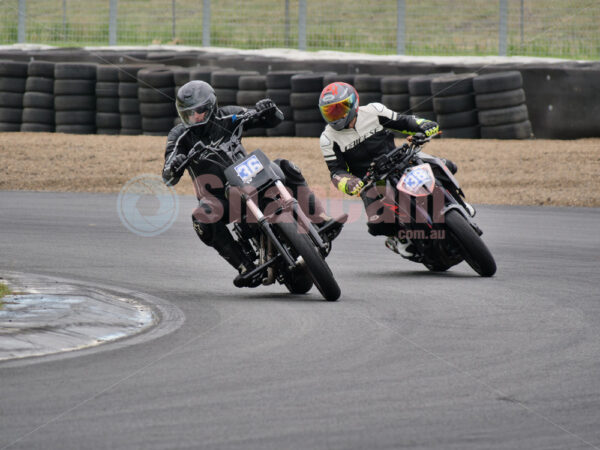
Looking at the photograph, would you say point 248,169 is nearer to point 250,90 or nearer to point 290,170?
point 290,170

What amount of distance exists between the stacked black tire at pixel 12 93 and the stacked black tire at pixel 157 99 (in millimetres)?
2303

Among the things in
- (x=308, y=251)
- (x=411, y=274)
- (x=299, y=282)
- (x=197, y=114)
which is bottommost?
(x=411, y=274)

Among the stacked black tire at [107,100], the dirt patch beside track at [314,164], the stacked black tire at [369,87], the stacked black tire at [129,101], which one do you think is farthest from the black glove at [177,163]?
the stacked black tire at [107,100]

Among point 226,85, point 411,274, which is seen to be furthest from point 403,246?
point 226,85

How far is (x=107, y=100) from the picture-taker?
2041cm

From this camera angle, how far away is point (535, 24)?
2148 centimetres

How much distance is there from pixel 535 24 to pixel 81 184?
31.4ft

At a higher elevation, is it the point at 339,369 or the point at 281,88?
the point at 281,88

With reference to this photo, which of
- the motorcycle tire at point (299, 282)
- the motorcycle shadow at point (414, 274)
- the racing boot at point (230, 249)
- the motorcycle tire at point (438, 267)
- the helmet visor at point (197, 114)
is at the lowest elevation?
the motorcycle shadow at point (414, 274)

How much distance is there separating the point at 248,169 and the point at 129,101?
42.2 ft

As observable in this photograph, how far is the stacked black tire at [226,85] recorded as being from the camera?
63.7ft

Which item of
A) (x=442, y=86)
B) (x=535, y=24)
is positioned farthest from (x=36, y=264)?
(x=535, y=24)

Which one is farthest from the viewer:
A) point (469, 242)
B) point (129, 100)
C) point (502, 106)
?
point (129, 100)

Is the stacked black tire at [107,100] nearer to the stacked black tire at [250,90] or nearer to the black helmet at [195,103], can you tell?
the stacked black tire at [250,90]
